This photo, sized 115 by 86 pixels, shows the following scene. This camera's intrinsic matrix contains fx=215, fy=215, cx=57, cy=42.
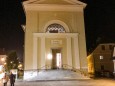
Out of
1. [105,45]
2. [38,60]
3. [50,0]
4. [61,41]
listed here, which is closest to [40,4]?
[50,0]

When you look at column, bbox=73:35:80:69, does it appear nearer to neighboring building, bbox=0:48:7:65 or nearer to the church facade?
the church facade

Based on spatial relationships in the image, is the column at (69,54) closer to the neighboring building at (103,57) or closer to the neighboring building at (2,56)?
the neighboring building at (103,57)

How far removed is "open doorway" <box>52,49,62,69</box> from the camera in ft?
102

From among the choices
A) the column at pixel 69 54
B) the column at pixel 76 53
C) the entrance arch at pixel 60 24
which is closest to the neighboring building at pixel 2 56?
the entrance arch at pixel 60 24

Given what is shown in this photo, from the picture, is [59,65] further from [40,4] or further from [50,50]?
[40,4]

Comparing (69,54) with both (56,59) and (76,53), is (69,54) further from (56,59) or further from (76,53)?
(56,59)

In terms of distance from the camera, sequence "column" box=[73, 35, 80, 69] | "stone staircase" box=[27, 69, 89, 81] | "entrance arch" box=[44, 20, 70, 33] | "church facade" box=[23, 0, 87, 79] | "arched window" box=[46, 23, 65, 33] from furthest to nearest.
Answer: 1. "arched window" box=[46, 23, 65, 33]
2. "entrance arch" box=[44, 20, 70, 33]
3. "column" box=[73, 35, 80, 69]
4. "church facade" box=[23, 0, 87, 79]
5. "stone staircase" box=[27, 69, 89, 81]

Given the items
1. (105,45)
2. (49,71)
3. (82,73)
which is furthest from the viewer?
(105,45)

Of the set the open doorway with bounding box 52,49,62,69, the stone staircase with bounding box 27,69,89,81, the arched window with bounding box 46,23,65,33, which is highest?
the arched window with bounding box 46,23,65,33

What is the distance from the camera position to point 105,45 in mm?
48531

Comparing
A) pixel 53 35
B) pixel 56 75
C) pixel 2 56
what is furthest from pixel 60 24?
pixel 2 56

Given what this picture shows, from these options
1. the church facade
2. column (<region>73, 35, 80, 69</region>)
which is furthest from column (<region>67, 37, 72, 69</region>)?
column (<region>73, 35, 80, 69</region>)

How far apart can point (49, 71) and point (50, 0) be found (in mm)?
10397

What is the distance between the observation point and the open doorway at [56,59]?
102 ft
